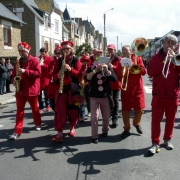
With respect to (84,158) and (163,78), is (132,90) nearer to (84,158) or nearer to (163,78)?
(163,78)

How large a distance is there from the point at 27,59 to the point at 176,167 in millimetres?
3535

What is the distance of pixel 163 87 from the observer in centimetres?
447

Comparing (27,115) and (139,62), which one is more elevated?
(139,62)

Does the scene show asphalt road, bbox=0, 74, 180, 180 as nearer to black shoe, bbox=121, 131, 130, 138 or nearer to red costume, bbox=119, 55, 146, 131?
black shoe, bbox=121, 131, 130, 138

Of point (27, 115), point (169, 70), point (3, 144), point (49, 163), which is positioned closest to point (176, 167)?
point (169, 70)

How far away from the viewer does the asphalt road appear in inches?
150

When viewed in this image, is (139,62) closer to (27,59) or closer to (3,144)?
(27,59)

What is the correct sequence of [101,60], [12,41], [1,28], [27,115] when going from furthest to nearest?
[12,41] < [1,28] < [27,115] < [101,60]

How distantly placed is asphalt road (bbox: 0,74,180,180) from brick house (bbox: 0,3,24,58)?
Answer: 13694mm

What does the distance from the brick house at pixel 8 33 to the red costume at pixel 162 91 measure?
15.2m

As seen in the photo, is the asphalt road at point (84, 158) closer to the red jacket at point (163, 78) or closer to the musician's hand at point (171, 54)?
the red jacket at point (163, 78)

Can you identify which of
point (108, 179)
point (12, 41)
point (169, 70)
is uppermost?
point (12, 41)

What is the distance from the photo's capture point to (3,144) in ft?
17.1

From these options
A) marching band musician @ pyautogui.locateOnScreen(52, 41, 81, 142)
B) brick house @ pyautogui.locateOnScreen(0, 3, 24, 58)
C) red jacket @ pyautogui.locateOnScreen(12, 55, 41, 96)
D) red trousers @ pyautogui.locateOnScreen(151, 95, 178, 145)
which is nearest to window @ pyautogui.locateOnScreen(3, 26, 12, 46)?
brick house @ pyautogui.locateOnScreen(0, 3, 24, 58)
